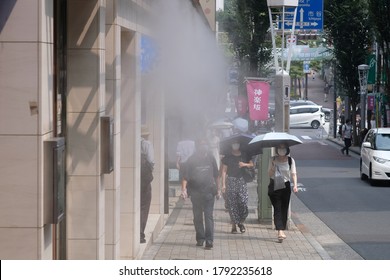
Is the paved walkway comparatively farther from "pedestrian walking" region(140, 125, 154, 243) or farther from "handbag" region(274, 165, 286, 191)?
"handbag" region(274, 165, 286, 191)

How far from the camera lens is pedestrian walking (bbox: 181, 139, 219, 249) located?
13586mm

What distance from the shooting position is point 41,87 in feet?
22.2

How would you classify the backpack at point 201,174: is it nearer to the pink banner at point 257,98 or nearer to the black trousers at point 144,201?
the black trousers at point 144,201

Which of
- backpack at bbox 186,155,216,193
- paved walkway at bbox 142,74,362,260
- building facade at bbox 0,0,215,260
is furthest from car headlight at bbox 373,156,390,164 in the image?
backpack at bbox 186,155,216,193

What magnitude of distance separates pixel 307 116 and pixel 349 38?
72.9ft

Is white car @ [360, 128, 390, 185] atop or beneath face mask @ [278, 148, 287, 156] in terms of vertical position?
beneath

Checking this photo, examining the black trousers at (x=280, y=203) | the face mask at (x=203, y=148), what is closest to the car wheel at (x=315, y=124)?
the black trousers at (x=280, y=203)

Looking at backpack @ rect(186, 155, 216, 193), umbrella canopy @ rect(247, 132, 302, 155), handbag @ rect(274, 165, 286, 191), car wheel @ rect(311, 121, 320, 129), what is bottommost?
car wheel @ rect(311, 121, 320, 129)

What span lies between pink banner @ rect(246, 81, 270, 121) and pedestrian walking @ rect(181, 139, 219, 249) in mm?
14019

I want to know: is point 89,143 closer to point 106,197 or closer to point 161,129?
point 106,197

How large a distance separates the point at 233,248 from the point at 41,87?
7600 mm

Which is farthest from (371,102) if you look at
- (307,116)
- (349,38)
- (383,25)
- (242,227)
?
(242,227)
